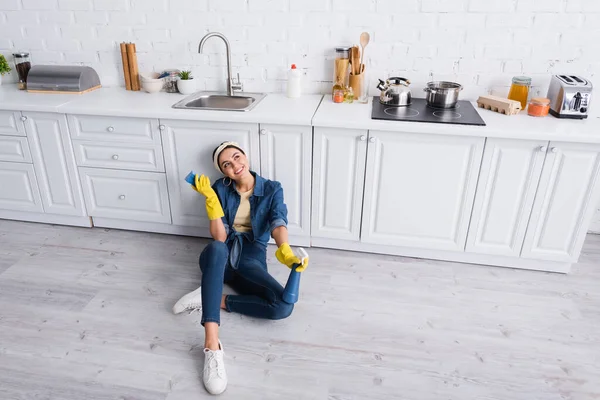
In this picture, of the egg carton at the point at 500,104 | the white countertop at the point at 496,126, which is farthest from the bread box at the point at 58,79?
the egg carton at the point at 500,104

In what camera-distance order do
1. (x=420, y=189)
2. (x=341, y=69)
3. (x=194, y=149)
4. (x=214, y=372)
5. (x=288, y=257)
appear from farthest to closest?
1. (x=341, y=69)
2. (x=194, y=149)
3. (x=420, y=189)
4. (x=288, y=257)
5. (x=214, y=372)

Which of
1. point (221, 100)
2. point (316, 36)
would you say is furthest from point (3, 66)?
Result: point (316, 36)

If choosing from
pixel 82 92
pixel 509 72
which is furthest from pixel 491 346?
pixel 82 92

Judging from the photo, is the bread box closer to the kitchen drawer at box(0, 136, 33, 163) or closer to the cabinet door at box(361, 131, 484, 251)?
the kitchen drawer at box(0, 136, 33, 163)

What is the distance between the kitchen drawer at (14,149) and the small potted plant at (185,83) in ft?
2.97

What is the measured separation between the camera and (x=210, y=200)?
211cm

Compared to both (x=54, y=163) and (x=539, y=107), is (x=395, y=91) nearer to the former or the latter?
(x=539, y=107)

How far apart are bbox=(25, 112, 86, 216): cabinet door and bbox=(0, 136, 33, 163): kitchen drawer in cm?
4

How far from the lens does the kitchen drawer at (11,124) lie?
250 cm

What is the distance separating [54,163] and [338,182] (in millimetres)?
1614

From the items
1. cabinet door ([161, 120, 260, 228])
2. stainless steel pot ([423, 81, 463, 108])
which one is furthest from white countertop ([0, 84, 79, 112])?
stainless steel pot ([423, 81, 463, 108])

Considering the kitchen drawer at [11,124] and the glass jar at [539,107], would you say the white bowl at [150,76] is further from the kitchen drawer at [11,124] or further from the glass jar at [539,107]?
the glass jar at [539,107]

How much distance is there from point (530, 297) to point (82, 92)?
267cm

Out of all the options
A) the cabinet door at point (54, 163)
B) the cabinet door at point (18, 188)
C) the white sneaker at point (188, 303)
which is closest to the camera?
the white sneaker at point (188, 303)
